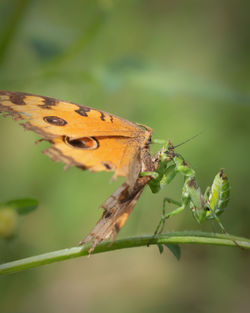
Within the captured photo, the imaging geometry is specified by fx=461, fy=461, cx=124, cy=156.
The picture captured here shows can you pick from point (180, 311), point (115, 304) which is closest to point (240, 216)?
point (180, 311)

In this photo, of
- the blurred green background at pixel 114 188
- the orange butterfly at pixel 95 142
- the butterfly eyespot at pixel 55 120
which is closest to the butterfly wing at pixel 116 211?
the orange butterfly at pixel 95 142

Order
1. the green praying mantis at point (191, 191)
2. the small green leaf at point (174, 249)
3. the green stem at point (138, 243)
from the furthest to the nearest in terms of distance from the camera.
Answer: the green praying mantis at point (191, 191) → the small green leaf at point (174, 249) → the green stem at point (138, 243)

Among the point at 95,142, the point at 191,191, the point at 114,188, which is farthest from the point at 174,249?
the point at 114,188

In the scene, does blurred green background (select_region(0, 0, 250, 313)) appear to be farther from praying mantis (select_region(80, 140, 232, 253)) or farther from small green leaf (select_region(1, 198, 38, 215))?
small green leaf (select_region(1, 198, 38, 215))

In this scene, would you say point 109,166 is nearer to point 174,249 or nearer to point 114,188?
point 174,249

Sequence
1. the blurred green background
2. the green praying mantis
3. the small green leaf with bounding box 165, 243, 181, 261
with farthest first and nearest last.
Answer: the blurred green background < the green praying mantis < the small green leaf with bounding box 165, 243, 181, 261

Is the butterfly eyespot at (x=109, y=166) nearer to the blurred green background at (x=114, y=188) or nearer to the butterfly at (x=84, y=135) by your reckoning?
the butterfly at (x=84, y=135)

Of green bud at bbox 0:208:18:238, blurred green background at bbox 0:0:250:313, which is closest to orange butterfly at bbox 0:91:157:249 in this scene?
green bud at bbox 0:208:18:238
